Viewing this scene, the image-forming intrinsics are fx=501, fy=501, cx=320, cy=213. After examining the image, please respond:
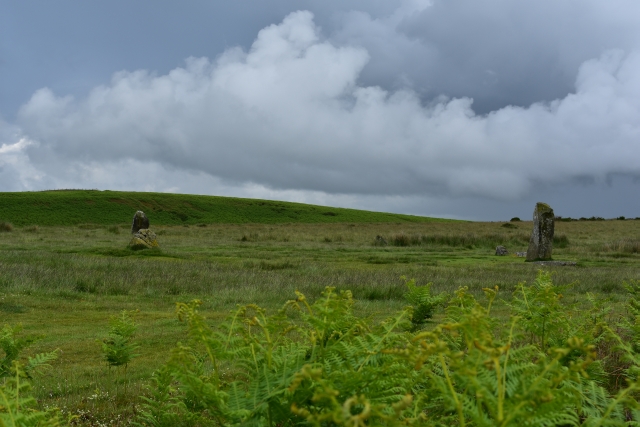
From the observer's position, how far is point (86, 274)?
49.9ft

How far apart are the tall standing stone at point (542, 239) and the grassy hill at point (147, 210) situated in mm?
61810

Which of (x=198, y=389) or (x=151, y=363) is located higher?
(x=198, y=389)

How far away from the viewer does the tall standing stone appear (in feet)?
77.7

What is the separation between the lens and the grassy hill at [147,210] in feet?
238

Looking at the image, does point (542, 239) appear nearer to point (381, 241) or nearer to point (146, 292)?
point (381, 241)

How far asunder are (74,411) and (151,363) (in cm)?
228

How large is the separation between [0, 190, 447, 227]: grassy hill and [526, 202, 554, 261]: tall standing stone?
61810 mm

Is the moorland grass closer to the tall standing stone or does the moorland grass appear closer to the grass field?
the grass field

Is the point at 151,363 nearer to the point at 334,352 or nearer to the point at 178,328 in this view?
the point at 178,328

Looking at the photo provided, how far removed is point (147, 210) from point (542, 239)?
75401 millimetres

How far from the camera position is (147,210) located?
8725 centimetres

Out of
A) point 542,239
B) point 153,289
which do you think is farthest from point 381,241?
point 153,289

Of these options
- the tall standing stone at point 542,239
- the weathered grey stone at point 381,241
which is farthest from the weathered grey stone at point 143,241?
the tall standing stone at point 542,239

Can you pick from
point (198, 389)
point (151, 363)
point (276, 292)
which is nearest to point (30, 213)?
point (276, 292)
